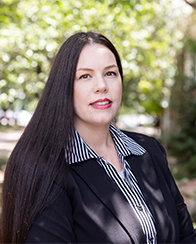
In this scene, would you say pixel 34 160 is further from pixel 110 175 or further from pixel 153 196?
pixel 153 196

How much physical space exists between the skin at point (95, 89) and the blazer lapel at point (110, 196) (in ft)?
0.90

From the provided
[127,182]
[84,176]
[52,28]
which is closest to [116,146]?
[127,182]

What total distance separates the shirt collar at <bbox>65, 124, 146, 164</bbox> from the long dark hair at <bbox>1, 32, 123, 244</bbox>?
0.06 metres

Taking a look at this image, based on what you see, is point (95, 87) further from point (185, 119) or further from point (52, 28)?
point (185, 119)

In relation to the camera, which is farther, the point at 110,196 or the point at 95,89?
the point at 95,89

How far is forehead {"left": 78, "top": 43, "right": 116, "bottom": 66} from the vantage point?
1.64 meters

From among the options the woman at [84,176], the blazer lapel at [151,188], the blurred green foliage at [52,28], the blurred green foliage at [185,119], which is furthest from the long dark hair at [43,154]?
the blurred green foliage at [185,119]

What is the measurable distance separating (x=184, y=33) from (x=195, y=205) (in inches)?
277

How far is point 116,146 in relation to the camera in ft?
6.49

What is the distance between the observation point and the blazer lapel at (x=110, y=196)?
4.90 feet

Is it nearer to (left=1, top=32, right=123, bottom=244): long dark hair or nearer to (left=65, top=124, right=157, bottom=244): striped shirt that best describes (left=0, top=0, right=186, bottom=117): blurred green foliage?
(left=1, top=32, right=123, bottom=244): long dark hair

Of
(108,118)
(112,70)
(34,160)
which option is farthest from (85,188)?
(112,70)

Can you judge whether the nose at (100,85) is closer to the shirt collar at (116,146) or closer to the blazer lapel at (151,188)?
the shirt collar at (116,146)

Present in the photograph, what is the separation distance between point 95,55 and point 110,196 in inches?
33.0
